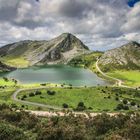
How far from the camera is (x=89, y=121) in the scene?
86.6 metres

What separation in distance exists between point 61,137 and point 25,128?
17770 millimetres

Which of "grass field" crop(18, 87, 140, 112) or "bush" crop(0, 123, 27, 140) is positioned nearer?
"bush" crop(0, 123, 27, 140)

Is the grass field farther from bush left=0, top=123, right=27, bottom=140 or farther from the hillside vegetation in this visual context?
bush left=0, top=123, right=27, bottom=140

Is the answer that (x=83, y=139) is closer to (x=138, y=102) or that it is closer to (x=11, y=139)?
(x=11, y=139)

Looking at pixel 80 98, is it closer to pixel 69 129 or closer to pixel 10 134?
pixel 69 129

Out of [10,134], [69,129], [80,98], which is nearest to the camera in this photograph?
[10,134]

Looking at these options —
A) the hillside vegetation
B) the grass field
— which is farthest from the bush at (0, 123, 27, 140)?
the grass field

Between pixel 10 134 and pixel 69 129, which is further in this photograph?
pixel 69 129

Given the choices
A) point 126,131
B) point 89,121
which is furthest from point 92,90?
point 126,131

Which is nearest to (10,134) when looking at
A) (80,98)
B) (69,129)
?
(69,129)

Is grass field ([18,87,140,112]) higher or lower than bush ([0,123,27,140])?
lower

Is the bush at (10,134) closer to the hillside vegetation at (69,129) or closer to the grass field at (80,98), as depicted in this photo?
the hillside vegetation at (69,129)

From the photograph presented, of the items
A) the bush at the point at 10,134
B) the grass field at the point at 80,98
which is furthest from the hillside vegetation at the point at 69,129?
the grass field at the point at 80,98

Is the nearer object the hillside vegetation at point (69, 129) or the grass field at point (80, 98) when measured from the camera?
the hillside vegetation at point (69, 129)
